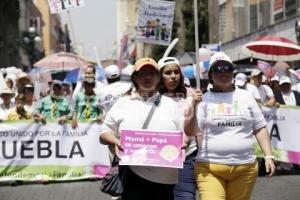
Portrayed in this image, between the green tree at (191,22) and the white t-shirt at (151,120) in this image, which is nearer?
the white t-shirt at (151,120)

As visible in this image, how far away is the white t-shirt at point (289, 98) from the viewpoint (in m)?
12.3

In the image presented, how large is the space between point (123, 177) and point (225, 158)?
81cm

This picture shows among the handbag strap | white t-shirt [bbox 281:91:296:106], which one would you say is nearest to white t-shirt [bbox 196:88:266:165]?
the handbag strap

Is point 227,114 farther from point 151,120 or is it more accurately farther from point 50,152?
point 50,152

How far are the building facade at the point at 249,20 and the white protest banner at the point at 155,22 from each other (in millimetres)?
5666

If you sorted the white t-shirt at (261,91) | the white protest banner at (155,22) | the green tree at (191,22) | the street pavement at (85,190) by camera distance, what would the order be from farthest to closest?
the green tree at (191,22)
the white protest banner at (155,22)
the white t-shirt at (261,91)
the street pavement at (85,190)

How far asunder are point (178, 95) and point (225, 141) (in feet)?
2.03

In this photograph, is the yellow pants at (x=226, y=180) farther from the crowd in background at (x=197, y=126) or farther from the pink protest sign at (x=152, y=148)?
the pink protest sign at (x=152, y=148)

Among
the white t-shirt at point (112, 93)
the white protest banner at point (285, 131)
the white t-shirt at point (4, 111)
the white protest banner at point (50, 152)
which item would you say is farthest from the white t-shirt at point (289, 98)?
the white t-shirt at point (4, 111)

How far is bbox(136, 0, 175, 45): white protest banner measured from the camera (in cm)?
1461

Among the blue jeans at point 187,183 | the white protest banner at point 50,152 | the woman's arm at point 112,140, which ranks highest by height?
the woman's arm at point 112,140

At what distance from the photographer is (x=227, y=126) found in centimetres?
541

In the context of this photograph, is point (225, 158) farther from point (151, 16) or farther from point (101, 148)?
point (151, 16)

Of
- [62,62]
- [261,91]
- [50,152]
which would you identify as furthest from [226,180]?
[62,62]
